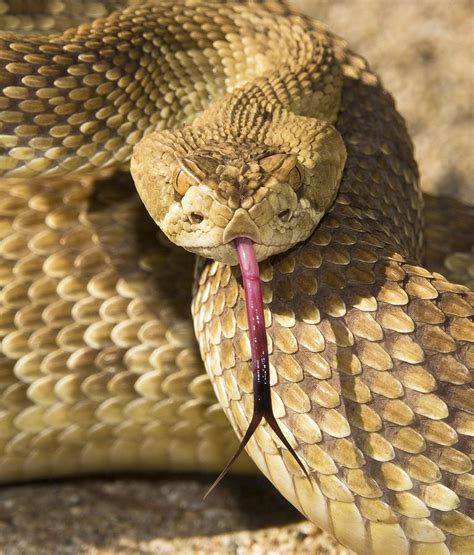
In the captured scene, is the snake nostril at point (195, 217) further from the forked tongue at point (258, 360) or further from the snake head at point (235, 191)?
the forked tongue at point (258, 360)

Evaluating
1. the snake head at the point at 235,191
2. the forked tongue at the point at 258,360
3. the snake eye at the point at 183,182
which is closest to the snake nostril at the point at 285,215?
the snake head at the point at 235,191

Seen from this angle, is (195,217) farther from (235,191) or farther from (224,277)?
(224,277)

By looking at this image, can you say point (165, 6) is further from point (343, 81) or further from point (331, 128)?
point (331, 128)

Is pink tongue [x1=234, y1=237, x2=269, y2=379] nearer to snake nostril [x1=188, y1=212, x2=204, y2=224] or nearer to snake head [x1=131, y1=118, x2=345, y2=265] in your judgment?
snake head [x1=131, y1=118, x2=345, y2=265]

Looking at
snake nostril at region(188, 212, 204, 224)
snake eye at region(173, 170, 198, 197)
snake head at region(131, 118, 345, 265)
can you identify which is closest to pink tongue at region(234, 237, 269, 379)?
snake head at region(131, 118, 345, 265)

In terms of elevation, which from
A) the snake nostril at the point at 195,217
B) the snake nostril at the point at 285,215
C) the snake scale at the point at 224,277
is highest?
the snake nostril at the point at 285,215

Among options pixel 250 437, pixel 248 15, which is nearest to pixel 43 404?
pixel 250 437
